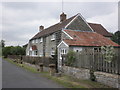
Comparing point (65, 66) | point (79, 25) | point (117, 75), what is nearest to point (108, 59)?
point (117, 75)

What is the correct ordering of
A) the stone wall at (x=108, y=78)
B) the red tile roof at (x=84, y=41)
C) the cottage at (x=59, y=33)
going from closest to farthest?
the stone wall at (x=108, y=78) < the red tile roof at (x=84, y=41) < the cottage at (x=59, y=33)

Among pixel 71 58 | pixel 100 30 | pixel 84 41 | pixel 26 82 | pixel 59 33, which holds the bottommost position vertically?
pixel 26 82

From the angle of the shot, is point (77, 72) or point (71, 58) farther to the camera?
point (71, 58)

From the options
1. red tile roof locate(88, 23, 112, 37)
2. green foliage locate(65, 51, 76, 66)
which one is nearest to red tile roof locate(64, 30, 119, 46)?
green foliage locate(65, 51, 76, 66)

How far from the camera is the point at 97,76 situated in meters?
8.91

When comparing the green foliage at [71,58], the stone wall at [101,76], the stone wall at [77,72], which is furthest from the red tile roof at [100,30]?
the stone wall at [101,76]

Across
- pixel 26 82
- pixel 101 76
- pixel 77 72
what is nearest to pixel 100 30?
pixel 77 72

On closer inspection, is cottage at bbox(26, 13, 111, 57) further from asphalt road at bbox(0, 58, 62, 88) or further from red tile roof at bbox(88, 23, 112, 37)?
asphalt road at bbox(0, 58, 62, 88)

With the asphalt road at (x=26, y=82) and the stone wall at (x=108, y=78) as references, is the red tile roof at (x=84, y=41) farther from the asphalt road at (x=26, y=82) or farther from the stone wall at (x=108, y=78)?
the stone wall at (x=108, y=78)

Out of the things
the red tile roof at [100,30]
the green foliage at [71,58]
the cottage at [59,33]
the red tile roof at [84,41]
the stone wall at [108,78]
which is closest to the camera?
the stone wall at [108,78]

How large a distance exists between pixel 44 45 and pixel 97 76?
2007 cm

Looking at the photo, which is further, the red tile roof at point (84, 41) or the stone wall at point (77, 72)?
the red tile roof at point (84, 41)

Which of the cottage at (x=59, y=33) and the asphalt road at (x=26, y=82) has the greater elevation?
the cottage at (x=59, y=33)

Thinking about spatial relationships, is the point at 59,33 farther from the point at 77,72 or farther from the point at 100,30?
the point at 100,30
